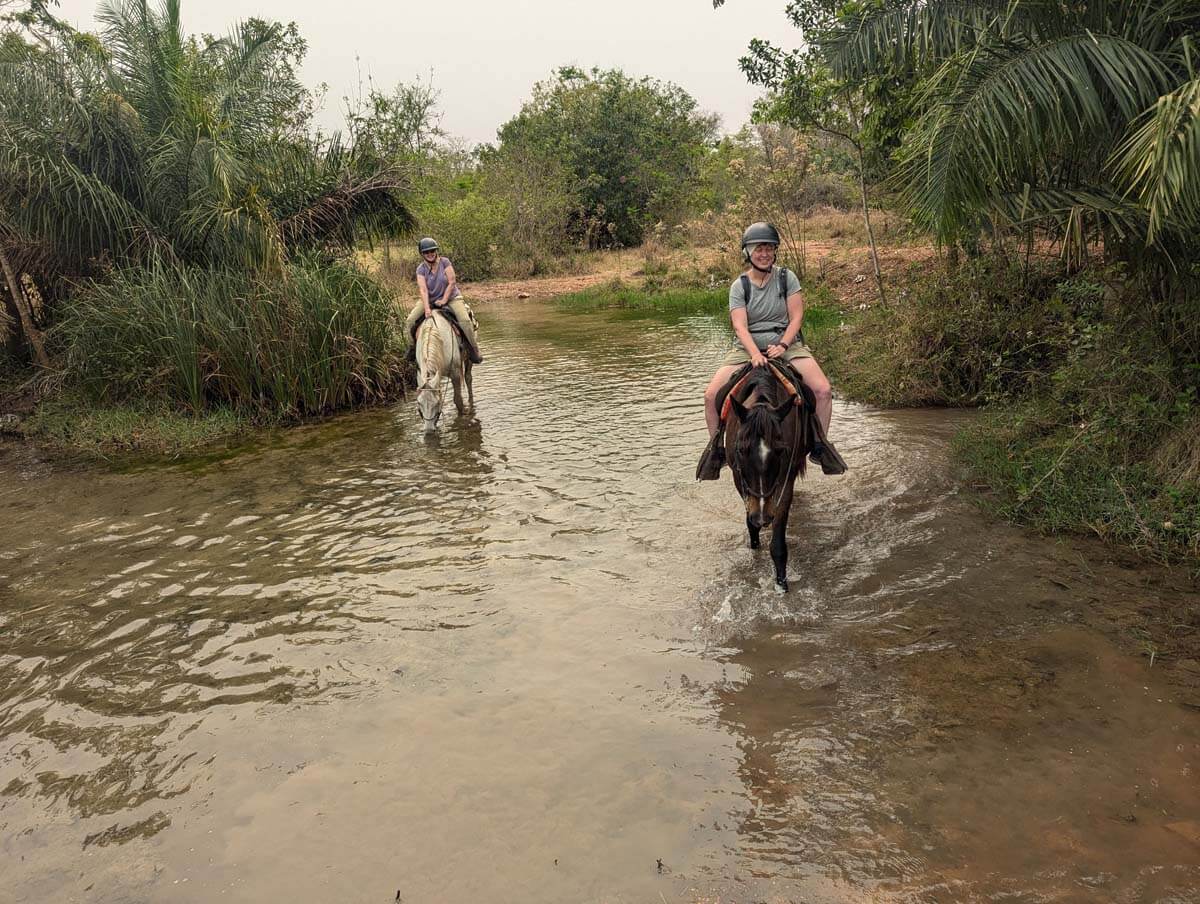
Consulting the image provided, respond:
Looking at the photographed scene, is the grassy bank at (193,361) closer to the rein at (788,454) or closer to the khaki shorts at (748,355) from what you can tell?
the khaki shorts at (748,355)

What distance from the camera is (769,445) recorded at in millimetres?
4922

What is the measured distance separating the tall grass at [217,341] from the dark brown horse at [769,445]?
7329mm

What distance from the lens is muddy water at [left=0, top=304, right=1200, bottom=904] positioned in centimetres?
317

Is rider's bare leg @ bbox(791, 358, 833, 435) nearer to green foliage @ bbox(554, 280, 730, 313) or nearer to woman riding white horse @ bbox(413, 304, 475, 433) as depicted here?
woman riding white horse @ bbox(413, 304, 475, 433)

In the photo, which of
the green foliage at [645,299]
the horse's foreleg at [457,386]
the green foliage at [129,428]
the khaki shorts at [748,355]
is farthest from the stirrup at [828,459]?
the green foliage at [645,299]

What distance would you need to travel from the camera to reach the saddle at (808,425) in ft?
19.0

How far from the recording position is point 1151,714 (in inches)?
150

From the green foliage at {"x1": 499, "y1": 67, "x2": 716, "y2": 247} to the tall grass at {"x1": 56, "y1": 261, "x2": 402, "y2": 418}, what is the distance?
79.0ft

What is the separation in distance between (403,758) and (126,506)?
5.54 metres

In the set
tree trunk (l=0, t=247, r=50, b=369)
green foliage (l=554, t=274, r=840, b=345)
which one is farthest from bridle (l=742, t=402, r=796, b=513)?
green foliage (l=554, t=274, r=840, b=345)

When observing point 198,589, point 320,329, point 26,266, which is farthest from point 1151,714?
point 26,266

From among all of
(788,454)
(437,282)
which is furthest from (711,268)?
(788,454)

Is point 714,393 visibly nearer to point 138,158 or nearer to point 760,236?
point 760,236

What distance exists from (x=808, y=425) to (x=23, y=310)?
12.2 metres
